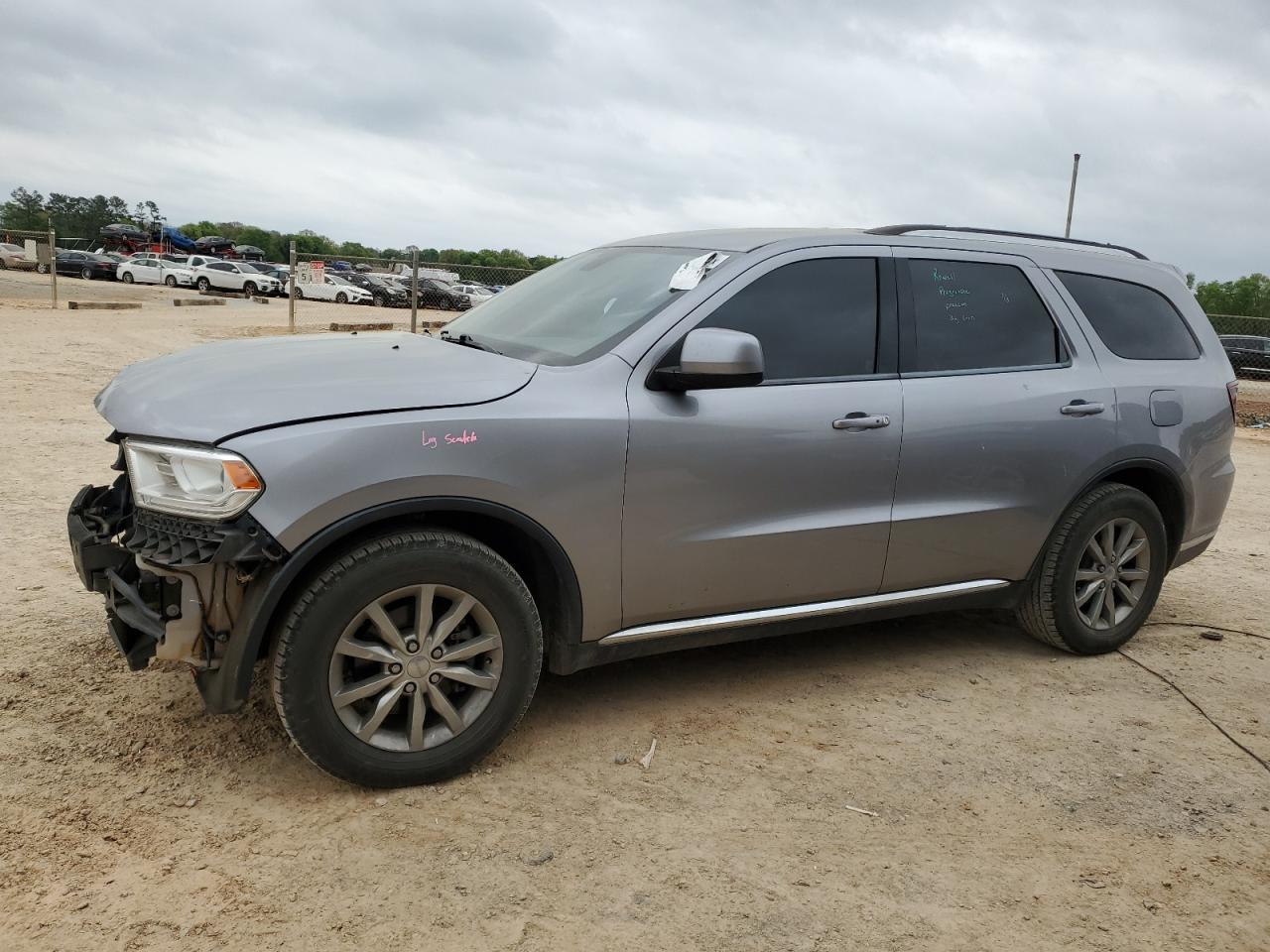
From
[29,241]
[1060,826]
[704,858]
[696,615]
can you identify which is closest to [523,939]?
[704,858]

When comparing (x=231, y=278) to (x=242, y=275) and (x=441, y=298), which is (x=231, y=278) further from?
(x=441, y=298)

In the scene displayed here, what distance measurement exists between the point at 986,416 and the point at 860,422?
67 cm

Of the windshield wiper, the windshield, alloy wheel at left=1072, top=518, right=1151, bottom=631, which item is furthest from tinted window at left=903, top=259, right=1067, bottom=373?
→ the windshield wiper

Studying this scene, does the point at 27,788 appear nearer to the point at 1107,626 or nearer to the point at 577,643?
the point at 577,643

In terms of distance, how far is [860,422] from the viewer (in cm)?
402

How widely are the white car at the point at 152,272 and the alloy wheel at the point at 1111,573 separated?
4280 centimetres

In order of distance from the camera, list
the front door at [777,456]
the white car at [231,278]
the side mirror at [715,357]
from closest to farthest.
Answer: the side mirror at [715,357]
the front door at [777,456]
the white car at [231,278]

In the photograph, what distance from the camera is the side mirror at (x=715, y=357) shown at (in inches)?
138

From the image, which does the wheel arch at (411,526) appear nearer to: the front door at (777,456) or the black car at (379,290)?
the front door at (777,456)

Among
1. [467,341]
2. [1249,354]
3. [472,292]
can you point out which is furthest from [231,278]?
[467,341]

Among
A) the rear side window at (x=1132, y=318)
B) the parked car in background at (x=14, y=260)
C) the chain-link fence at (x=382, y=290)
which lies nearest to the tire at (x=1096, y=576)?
the rear side window at (x=1132, y=318)

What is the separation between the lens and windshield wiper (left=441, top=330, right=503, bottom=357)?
4.03 meters

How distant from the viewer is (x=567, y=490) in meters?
3.47

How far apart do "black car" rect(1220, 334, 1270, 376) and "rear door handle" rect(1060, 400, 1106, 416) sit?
66.9ft
